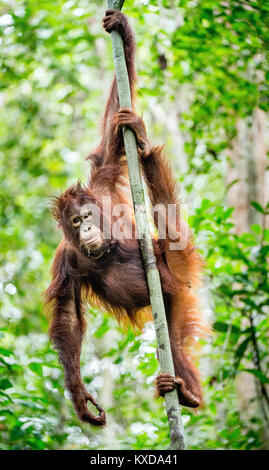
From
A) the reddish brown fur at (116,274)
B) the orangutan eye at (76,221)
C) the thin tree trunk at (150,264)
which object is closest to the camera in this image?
the thin tree trunk at (150,264)

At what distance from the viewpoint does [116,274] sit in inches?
150

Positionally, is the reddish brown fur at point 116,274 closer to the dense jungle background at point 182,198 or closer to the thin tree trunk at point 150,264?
the dense jungle background at point 182,198

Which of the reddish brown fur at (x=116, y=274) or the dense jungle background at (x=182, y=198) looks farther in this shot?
the dense jungle background at (x=182, y=198)

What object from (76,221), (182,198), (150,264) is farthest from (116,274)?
(182,198)

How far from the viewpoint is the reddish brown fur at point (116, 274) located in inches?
143

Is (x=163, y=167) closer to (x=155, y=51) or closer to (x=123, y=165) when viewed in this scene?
(x=123, y=165)

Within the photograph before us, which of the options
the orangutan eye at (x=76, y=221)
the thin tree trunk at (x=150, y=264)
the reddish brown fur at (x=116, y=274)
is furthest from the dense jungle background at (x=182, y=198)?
the thin tree trunk at (x=150, y=264)

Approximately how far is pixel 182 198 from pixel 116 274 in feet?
3.93

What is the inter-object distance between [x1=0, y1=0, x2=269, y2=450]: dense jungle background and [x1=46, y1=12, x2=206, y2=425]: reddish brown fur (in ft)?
0.79

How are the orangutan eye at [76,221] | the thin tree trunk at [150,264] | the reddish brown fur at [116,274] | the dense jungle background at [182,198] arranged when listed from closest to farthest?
1. the thin tree trunk at [150,264]
2. the reddish brown fur at [116,274]
3. the orangutan eye at [76,221]
4. the dense jungle background at [182,198]

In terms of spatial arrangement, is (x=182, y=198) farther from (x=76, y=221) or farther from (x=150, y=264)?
(x=150, y=264)

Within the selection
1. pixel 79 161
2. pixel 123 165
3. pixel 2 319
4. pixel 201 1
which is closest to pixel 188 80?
pixel 201 1

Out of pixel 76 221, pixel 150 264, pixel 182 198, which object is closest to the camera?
pixel 150 264

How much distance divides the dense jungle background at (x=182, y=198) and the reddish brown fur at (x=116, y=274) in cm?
24
